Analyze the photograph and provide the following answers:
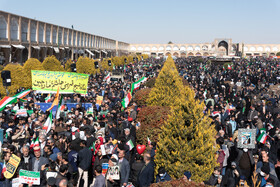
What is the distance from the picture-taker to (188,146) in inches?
227

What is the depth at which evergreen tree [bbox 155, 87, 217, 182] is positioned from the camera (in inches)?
226

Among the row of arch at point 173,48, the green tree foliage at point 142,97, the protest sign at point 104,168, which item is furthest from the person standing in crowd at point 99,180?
the row of arch at point 173,48

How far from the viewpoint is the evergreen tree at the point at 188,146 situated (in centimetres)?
575

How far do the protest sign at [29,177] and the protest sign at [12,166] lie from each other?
40cm

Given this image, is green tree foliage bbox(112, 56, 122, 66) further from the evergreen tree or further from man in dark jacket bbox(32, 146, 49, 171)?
the evergreen tree

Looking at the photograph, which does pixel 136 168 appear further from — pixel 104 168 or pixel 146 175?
pixel 104 168

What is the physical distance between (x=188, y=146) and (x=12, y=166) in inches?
126

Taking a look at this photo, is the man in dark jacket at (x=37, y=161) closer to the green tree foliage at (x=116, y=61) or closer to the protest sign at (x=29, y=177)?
the protest sign at (x=29, y=177)

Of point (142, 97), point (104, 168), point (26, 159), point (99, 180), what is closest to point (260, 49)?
point (142, 97)

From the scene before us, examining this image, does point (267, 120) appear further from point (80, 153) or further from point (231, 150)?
point (80, 153)

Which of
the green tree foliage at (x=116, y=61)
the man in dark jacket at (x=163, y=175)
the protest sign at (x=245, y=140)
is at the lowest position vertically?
the man in dark jacket at (x=163, y=175)

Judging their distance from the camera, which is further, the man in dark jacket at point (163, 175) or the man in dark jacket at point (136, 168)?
the man in dark jacket at point (136, 168)

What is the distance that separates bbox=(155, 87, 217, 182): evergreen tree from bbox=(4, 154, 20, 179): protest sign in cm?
258

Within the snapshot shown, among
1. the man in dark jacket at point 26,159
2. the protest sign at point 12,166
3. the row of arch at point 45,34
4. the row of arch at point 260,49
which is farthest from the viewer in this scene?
the row of arch at point 260,49
